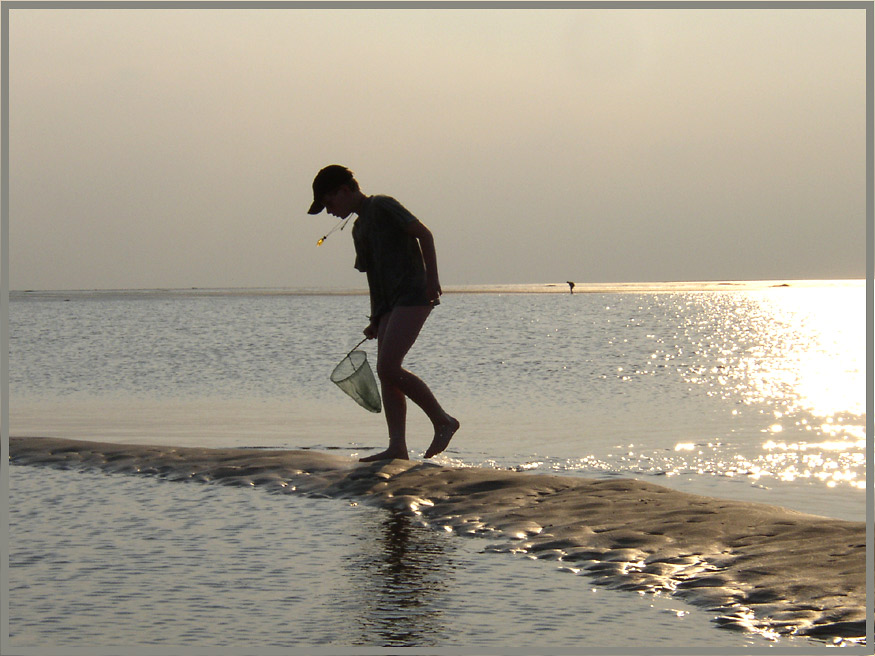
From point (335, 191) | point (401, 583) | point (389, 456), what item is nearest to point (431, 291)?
point (335, 191)

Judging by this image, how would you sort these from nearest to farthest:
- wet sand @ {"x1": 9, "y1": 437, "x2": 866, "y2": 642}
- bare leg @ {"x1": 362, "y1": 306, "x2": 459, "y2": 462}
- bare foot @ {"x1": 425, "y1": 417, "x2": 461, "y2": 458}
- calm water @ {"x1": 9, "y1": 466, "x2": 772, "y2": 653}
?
calm water @ {"x1": 9, "y1": 466, "x2": 772, "y2": 653} → wet sand @ {"x1": 9, "y1": 437, "x2": 866, "y2": 642} → bare leg @ {"x1": 362, "y1": 306, "x2": 459, "y2": 462} → bare foot @ {"x1": 425, "y1": 417, "x2": 461, "y2": 458}

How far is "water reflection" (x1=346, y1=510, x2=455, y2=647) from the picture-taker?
4258mm

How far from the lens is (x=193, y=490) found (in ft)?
24.1

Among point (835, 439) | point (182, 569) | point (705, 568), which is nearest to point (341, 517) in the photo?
point (182, 569)

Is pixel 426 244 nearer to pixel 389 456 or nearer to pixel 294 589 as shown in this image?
pixel 389 456

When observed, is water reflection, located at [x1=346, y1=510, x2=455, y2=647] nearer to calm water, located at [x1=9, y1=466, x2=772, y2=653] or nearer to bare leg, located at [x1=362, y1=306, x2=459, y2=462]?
calm water, located at [x1=9, y1=466, x2=772, y2=653]

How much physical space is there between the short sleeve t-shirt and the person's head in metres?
0.10

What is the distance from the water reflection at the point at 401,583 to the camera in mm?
4258

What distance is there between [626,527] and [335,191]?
3021 millimetres

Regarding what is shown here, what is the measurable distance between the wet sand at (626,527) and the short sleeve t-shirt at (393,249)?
111 cm

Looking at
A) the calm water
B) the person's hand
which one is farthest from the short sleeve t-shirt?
the calm water

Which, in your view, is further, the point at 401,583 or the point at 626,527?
the point at 626,527

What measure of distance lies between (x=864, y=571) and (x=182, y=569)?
112 inches

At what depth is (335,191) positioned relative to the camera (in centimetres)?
765
